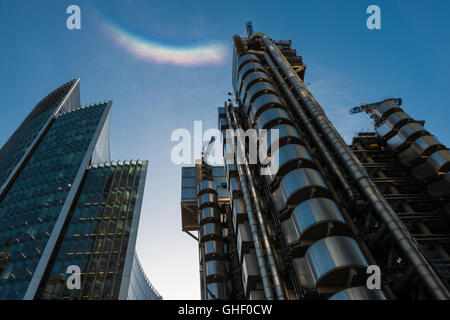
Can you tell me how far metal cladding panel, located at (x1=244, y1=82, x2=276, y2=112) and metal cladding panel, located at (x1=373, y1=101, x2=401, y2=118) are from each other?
13606 mm

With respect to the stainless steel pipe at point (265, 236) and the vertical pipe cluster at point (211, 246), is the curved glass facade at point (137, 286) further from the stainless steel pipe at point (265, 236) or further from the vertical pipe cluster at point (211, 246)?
the stainless steel pipe at point (265, 236)

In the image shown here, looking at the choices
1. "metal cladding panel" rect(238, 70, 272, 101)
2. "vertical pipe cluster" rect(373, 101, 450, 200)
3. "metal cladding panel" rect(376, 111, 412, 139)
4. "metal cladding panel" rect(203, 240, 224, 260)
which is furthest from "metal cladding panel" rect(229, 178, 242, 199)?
"metal cladding panel" rect(376, 111, 412, 139)

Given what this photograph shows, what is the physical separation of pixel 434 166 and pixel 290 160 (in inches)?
569

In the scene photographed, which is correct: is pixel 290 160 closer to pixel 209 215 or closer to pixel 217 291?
pixel 217 291

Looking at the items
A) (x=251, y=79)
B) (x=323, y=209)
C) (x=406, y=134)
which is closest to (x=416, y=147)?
(x=406, y=134)

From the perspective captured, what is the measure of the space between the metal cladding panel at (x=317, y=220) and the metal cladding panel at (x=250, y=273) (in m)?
6.16

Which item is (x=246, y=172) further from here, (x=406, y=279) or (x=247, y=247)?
(x=406, y=279)

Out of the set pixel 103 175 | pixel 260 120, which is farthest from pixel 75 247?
pixel 260 120

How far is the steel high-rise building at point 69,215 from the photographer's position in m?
53.6

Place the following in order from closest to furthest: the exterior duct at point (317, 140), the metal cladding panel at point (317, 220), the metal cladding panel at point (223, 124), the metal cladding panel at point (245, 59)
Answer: the metal cladding panel at point (317, 220) → the exterior duct at point (317, 140) → the metal cladding panel at point (245, 59) → the metal cladding panel at point (223, 124)

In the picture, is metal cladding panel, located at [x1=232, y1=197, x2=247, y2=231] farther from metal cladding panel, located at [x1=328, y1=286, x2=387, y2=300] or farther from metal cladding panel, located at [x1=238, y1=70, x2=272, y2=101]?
metal cladding panel, located at [x1=328, y1=286, x2=387, y2=300]

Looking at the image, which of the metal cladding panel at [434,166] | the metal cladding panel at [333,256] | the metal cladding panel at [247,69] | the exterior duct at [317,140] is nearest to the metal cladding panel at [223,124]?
the metal cladding panel at [247,69]
